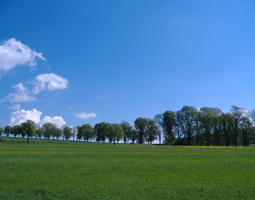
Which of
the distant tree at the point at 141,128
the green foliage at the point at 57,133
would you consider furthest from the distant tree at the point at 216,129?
the green foliage at the point at 57,133

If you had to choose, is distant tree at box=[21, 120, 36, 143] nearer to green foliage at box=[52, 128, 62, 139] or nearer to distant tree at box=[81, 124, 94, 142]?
distant tree at box=[81, 124, 94, 142]

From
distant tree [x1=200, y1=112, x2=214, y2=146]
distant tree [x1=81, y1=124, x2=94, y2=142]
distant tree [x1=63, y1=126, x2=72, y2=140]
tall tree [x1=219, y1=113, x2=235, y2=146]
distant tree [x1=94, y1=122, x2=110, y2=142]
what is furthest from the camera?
distant tree [x1=63, y1=126, x2=72, y2=140]

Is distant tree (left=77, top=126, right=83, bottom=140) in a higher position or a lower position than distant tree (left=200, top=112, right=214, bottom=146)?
lower

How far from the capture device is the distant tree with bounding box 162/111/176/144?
9514 centimetres

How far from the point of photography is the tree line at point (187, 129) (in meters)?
79.8

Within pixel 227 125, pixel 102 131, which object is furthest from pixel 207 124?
pixel 102 131

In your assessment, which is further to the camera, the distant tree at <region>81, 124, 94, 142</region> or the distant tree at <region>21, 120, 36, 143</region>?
the distant tree at <region>81, 124, 94, 142</region>

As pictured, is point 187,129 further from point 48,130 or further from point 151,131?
point 48,130

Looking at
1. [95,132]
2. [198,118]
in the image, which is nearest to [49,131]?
[95,132]

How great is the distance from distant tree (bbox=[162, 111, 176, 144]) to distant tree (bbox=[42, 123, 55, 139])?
307 feet

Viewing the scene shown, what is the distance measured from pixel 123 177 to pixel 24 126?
245 ft

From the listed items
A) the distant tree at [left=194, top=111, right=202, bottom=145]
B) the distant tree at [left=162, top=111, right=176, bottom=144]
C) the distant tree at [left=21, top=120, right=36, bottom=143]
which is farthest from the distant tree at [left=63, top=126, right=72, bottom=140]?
the distant tree at [left=194, top=111, right=202, bottom=145]

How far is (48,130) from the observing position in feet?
466

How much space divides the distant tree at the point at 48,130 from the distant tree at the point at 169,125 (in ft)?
307
